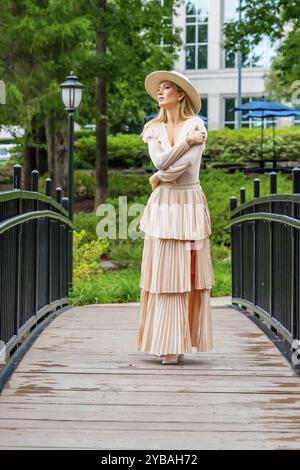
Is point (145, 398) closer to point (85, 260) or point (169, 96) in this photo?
point (169, 96)

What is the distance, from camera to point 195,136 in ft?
Result: 25.5

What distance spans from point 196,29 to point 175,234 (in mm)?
51724

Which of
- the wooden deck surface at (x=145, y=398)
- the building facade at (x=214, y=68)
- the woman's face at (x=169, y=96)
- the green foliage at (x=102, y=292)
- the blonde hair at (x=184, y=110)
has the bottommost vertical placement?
the green foliage at (x=102, y=292)

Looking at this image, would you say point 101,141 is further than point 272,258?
Yes

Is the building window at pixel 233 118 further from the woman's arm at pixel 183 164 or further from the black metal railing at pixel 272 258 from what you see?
the woman's arm at pixel 183 164

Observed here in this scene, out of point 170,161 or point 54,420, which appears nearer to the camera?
point 54,420

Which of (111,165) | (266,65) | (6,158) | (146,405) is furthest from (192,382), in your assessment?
(266,65)

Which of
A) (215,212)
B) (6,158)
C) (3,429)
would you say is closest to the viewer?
(3,429)

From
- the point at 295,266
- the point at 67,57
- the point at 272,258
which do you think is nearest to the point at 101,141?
the point at 67,57

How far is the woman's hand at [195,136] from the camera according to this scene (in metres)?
7.78

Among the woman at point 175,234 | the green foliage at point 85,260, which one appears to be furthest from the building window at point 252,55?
the woman at point 175,234

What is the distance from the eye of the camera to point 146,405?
20.9ft

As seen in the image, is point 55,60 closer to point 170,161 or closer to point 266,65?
point 170,161
